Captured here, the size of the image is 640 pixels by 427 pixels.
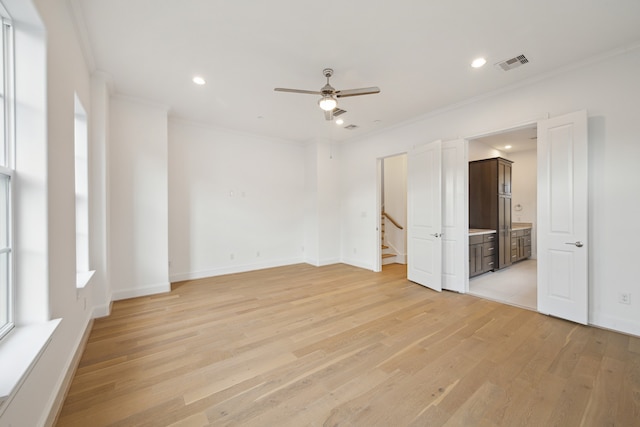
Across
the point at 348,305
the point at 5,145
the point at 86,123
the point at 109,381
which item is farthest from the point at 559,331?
the point at 86,123

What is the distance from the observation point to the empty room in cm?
166

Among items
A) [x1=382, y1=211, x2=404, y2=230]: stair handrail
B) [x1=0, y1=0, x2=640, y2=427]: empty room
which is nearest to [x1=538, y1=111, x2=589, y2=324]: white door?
[x1=0, y1=0, x2=640, y2=427]: empty room

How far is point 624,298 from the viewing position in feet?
9.02

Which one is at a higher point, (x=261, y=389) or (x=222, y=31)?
(x=222, y=31)

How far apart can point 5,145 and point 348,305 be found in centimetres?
350

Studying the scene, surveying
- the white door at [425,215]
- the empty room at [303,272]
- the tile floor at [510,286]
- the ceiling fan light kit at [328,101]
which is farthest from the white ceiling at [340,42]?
the tile floor at [510,286]

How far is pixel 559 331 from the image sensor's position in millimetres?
2805

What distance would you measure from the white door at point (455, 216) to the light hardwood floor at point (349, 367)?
57 centimetres

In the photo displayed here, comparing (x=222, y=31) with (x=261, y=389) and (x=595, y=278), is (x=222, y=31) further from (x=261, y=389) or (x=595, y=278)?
(x=595, y=278)

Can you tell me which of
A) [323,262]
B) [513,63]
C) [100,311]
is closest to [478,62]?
[513,63]

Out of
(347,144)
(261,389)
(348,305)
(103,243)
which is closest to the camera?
(261,389)

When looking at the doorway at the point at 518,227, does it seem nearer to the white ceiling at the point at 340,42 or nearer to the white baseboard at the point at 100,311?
the white ceiling at the point at 340,42

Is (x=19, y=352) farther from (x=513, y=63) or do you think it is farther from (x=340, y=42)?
(x=513, y=63)

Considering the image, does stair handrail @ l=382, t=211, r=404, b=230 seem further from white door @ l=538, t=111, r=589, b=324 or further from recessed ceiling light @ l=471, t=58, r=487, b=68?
recessed ceiling light @ l=471, t=58, r=487, b=68
